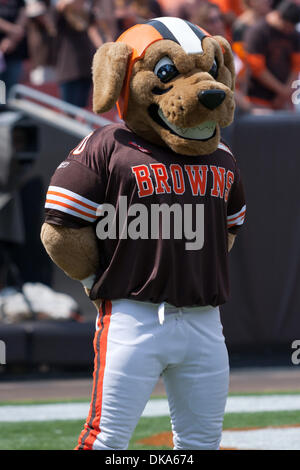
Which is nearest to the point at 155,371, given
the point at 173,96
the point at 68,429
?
the point at 173,96

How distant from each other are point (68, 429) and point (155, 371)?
8.00 ft

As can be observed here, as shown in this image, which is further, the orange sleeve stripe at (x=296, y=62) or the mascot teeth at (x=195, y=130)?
the orange sleeve stripe at (x=296, y=62)

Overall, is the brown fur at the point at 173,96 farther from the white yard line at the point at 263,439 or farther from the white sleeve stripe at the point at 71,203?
the white yard line at the point at 263,439

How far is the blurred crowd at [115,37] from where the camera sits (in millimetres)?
8047

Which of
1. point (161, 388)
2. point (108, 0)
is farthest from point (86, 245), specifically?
point (108, 0)

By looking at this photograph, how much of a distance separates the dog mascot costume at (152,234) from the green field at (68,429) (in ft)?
5.89

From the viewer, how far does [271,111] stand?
811 cm

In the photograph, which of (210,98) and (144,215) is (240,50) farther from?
(144,215)

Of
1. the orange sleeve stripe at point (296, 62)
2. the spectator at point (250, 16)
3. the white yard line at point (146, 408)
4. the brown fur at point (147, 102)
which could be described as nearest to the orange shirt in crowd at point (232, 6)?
the spectator at point (250, 16)

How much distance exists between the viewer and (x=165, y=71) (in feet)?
10.4

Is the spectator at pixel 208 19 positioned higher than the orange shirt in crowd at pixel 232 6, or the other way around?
the orange shirt in crowd at pixel 232 6

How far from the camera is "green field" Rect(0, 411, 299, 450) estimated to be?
15.8 feet
